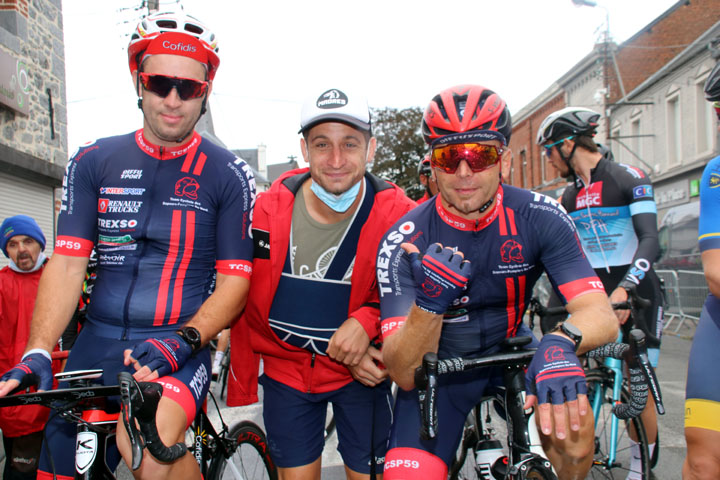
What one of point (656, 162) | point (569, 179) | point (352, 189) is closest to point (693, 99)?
point (656, 162)

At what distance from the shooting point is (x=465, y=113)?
2.73m

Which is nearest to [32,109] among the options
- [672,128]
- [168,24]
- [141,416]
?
[168,24]

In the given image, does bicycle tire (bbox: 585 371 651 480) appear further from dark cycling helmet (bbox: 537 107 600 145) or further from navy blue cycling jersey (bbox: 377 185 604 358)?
dark cycling helmet (bbox: 537 107 600 145)

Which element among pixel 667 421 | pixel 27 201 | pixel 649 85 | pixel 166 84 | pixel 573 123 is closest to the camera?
pixel 166 84

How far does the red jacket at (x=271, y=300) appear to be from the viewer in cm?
313

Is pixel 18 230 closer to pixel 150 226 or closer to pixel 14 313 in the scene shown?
pixel 14 313

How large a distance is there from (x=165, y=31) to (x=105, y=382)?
5.75 ft

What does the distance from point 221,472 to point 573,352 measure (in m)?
2.24

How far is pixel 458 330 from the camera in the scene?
278 cm

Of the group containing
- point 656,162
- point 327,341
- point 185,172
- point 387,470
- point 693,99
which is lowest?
point 387,470

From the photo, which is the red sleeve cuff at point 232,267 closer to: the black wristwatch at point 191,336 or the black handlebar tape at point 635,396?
the black wristwatch at point 191,336

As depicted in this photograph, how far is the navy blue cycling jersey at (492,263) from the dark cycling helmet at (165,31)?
55.6 inches

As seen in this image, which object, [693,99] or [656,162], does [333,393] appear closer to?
[693,99]

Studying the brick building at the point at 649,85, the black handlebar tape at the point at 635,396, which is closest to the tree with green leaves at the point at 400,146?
the brick building at the point at 649,85
